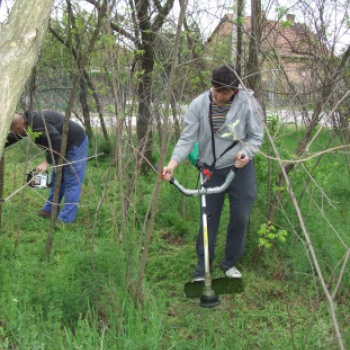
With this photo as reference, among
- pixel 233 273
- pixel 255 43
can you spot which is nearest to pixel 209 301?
pixel 233 273

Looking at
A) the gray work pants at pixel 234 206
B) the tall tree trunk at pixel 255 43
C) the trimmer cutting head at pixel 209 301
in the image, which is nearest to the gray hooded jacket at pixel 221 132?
the gray work pants at pixel 234 206

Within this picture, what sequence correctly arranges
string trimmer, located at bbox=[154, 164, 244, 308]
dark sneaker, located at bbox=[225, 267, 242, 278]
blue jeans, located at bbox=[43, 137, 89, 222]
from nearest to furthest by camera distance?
string trimmer, located at bbox=[154, 164, 244, 308], dark sneaker, located at bbox=[225, 267, 242, 278], blue jeans, located at bbox=[43, 137, 89, 222]

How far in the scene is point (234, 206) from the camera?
3.29 metres

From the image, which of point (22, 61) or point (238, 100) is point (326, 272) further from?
point (22, 61)

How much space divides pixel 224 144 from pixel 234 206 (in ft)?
1.71

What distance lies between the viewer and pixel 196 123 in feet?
10.6

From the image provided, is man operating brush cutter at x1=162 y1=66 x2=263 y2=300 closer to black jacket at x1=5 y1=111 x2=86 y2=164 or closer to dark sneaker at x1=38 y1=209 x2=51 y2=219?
black jacket at x1=5 y1=111 x2=86 y2=164

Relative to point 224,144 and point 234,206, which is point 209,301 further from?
point 224,144

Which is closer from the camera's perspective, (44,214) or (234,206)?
(234,206)

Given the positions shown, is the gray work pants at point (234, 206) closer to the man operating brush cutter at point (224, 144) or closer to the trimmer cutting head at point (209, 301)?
the man operating brush cutter at point (224, 144)

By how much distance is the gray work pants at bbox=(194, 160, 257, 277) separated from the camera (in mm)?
3242

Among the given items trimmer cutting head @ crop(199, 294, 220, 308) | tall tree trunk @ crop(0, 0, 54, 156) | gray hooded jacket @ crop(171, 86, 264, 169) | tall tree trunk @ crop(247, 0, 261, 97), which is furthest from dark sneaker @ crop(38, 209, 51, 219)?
tall tree trunk @ crop(0, 0, 54, 156)

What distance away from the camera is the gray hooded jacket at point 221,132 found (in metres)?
3.11

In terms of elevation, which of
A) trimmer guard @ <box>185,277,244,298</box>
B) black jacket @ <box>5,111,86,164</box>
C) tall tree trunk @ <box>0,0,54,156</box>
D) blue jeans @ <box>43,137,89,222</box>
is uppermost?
tall tree trunk @ <box>0,0,54,156</box>
